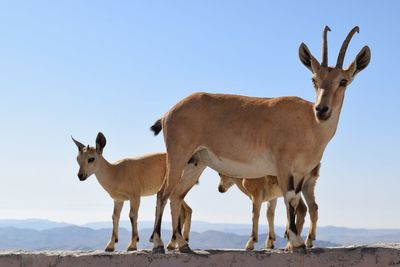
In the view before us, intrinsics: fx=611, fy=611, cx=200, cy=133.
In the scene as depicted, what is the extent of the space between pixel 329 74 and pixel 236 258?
318cm

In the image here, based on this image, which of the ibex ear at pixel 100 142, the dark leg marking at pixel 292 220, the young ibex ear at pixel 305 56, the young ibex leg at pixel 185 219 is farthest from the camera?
the ibex ear at pixel 100 142

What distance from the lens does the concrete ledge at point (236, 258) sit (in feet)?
30.7

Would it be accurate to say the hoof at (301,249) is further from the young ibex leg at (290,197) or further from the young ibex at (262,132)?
the young ibex leg at (290,197)

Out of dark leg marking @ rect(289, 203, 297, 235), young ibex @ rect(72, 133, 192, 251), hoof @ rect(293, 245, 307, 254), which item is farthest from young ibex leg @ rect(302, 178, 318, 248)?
young ibex @ rect(72, 133, 192, 251)

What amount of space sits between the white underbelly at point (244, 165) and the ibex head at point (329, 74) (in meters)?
1.06

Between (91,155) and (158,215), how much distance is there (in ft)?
16.1

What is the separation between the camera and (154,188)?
1455 cm

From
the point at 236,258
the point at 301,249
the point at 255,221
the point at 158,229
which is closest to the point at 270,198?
the point at 255,221

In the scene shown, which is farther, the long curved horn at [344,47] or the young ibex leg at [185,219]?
the young ibex leg at [185,219]

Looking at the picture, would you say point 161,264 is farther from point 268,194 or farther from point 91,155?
point 91,155

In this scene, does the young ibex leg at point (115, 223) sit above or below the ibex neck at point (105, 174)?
below

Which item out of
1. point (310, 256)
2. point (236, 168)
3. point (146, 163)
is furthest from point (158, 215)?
point (146, 163)

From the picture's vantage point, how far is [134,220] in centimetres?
1343

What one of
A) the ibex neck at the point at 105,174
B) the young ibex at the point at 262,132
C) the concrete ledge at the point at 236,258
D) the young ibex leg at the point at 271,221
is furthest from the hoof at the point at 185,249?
the ibex neck at the point at 105,174
